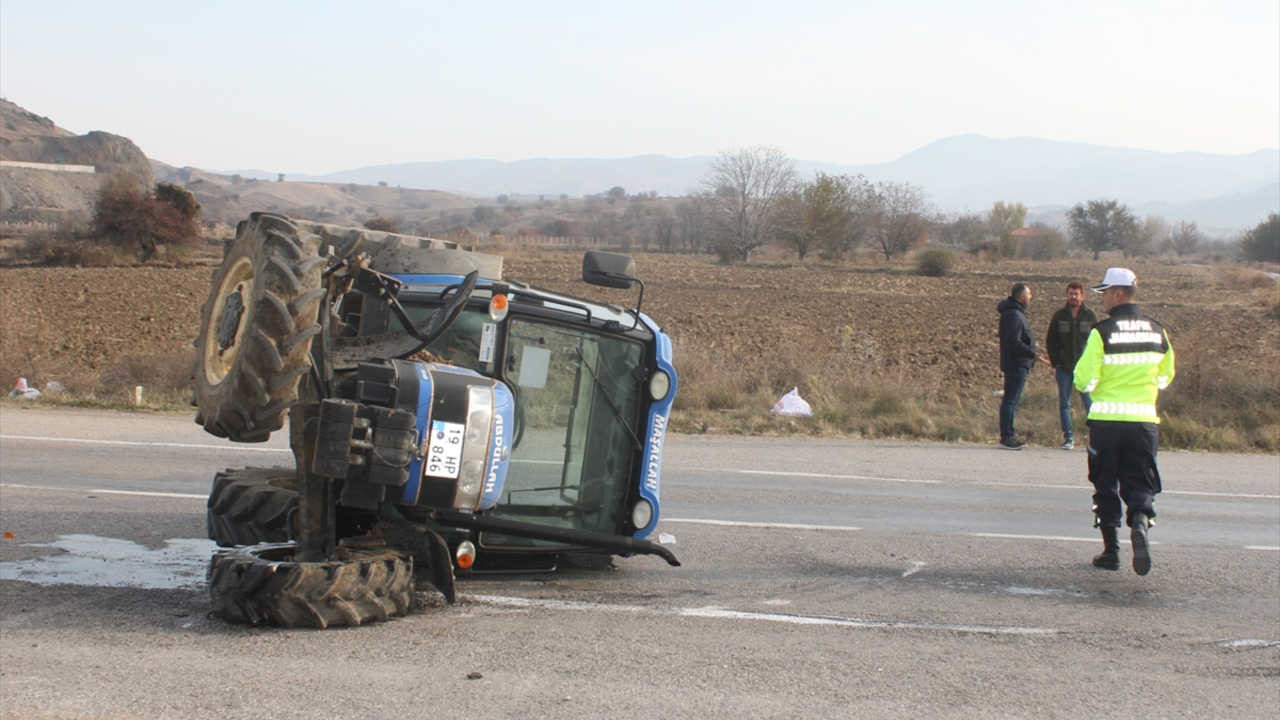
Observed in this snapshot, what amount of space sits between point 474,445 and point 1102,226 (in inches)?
4528

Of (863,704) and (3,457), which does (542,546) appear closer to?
(863,704)

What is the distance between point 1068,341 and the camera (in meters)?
14.0

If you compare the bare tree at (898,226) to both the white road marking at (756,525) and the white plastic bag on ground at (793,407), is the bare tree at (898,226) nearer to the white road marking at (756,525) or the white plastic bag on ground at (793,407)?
the white plastic bag on ground at (793,407)

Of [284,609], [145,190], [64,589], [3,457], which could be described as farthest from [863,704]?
[145,190]

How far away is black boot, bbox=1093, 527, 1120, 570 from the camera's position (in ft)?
25.4

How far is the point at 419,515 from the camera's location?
557 centimetres

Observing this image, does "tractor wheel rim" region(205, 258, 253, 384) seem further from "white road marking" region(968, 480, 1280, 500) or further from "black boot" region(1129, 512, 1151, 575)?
"white road marking" region(968, 480, 1280, 500)

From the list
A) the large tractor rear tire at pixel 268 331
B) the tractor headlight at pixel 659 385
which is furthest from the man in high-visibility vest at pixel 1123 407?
the large tractor rear tire at pixel 268 331

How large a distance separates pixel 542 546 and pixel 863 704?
7.51 feet

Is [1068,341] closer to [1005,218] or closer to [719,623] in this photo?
[719,623]

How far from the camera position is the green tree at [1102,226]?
110 meters

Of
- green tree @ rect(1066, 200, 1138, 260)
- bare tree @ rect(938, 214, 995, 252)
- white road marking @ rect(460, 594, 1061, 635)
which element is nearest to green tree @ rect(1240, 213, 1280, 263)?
green tree @ rect(1066, 200, 1138, 260)

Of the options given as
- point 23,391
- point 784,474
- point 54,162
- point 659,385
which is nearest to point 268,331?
point 659,385

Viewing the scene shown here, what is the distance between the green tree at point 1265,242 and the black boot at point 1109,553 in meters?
97.0
